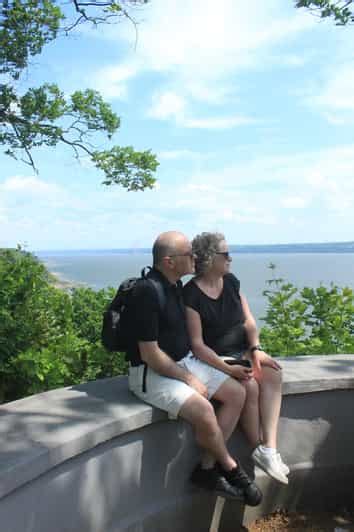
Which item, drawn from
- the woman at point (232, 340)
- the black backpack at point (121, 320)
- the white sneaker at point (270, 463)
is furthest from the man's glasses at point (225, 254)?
the white sneaker at point (270, 463)

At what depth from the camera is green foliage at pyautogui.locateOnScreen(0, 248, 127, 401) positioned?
4.30 meters

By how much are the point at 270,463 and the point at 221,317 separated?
0.96m

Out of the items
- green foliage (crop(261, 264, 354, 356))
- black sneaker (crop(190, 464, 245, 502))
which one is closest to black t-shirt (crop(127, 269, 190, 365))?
black sneaker (crop(190, 464, 245, 502))

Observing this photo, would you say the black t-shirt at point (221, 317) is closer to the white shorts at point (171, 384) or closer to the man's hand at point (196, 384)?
the white shorts at point (171, 384)

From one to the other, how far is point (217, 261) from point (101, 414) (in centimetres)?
130

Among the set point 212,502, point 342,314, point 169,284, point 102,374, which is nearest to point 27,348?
point 102,374

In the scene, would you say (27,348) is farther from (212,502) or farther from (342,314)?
(342,314)

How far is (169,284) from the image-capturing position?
3.44 m

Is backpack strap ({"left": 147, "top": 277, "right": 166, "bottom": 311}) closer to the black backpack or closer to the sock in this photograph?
the black backpack

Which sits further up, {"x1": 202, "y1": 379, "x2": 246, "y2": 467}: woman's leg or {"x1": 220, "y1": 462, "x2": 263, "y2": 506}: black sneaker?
{"x1": 202, "y1": 379, "x2": 246, "y2": 467}: woman's leg

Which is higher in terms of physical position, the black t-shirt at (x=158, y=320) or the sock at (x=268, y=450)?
the black t-shirt at (x=158, y=320)

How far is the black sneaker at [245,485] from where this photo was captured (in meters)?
3.09

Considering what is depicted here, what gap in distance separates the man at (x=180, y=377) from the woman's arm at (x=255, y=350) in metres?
0.31

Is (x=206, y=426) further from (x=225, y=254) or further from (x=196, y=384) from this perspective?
(x=225, y=254)
